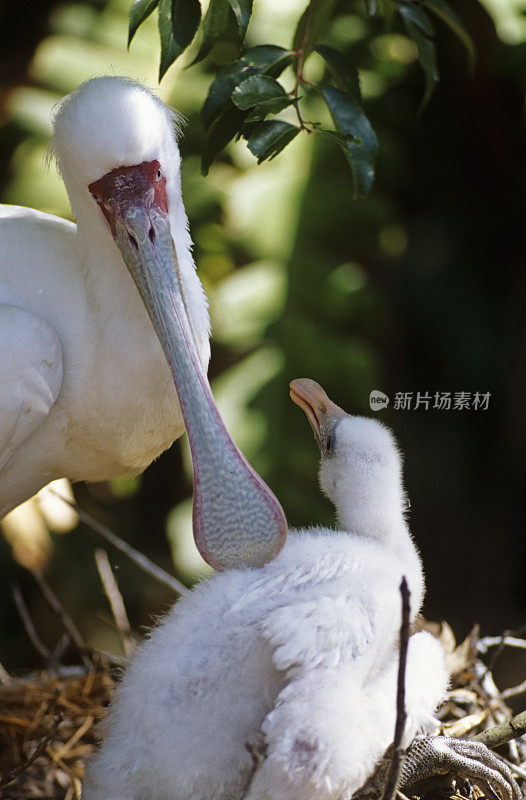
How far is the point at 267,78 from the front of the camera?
136 centimetres

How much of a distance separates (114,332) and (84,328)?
0.05 m

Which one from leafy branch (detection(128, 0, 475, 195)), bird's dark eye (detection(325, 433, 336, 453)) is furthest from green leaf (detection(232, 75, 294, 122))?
bird's dark eye (detection(325, 433, 336, 453))

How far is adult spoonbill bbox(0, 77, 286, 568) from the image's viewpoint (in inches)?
57.5

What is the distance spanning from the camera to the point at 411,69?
2680mm

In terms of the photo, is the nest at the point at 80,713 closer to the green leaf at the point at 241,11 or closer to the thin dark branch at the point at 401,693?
the thin dark branch at the point at 401,693

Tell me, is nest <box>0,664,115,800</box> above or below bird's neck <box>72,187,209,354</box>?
below

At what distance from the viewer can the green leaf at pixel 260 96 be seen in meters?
1.33

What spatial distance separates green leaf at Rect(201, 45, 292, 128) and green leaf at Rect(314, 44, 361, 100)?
0.20 feet

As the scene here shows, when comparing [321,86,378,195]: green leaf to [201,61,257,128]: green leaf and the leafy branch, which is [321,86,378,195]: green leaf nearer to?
the leafy branch

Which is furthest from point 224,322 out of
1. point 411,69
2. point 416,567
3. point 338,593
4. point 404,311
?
point 338,593

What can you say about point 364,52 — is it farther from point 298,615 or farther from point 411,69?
point 298,615

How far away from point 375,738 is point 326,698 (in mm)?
114

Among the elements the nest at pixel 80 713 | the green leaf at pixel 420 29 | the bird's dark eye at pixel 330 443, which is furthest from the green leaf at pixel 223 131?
the nest at pixel 80 713

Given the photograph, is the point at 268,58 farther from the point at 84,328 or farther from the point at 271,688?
the point at 271,688
